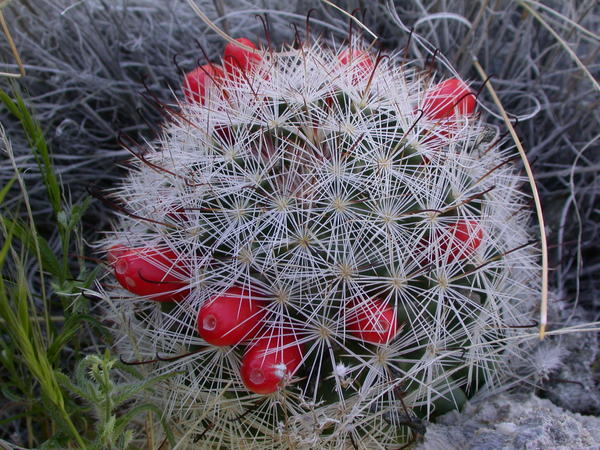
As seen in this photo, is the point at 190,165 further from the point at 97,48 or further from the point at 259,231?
the point at 97,48

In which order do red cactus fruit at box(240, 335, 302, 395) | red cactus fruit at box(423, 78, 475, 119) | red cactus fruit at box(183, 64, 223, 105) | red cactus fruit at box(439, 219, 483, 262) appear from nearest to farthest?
1. red cactus fruit at box(240, 335, 302, 395)
2. red cactus fruit at box(439, 219, 483, 262)
3. red cactus fruit at box(423, 78, 475, 119)
4. red cactus fruit at box(183, 64, 223, 105)

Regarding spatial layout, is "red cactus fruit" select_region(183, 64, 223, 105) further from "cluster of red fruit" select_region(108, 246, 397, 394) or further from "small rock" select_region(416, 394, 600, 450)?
"small rock" select_region(416, 394, 600, 450)

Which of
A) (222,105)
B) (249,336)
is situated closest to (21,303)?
(249,336)

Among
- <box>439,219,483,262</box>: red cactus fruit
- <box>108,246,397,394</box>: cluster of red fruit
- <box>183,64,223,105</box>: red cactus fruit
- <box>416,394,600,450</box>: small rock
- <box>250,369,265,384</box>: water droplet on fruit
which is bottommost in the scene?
<box>416,394,600,450</box>: small rock

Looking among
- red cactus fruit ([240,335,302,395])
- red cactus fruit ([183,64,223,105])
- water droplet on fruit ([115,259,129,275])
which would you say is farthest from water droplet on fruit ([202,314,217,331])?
red cactus fruit ([183,64,223,105])

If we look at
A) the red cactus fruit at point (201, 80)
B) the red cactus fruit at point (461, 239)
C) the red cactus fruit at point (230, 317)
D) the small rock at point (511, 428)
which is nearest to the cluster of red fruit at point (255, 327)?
the red cactus fruit at point (230, 317)
